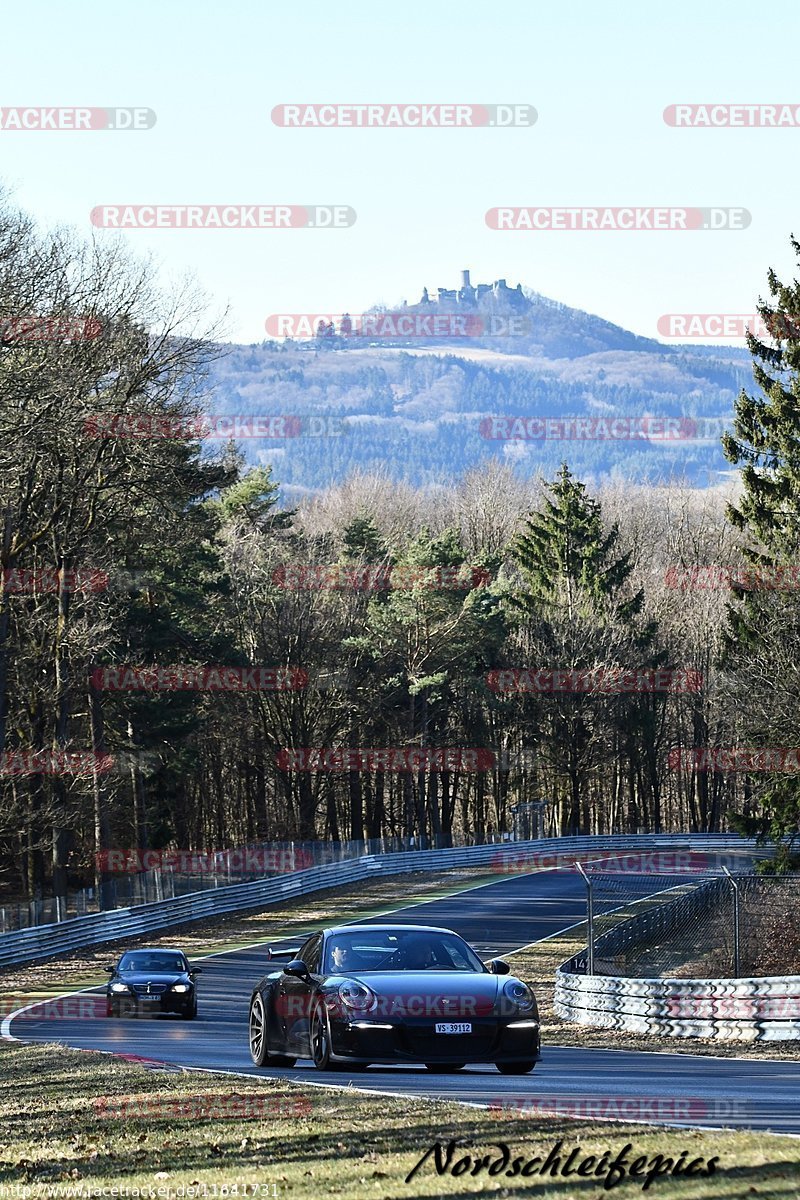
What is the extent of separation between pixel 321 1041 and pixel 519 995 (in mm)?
1819

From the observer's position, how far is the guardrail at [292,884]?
39.6m

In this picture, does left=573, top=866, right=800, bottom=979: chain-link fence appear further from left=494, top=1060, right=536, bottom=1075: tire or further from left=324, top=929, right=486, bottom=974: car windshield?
left=494, top=1060, right=536, bottom=1075: tire

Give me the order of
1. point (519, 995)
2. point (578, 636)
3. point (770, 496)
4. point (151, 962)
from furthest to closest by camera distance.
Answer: point (578, 636) < point (770, 496) < point (151, 962) < point (519, 995)

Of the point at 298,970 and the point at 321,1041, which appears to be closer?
the point at 321,1041

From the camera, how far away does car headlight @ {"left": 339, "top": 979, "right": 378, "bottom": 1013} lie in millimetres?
14086

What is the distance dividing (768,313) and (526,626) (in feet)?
130

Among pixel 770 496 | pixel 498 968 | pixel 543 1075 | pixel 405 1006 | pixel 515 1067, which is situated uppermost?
pixel 770 496

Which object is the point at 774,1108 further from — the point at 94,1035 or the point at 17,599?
the point at 17,599

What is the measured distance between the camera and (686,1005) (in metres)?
22.4

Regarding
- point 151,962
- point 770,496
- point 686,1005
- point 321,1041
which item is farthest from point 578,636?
point 321,1041

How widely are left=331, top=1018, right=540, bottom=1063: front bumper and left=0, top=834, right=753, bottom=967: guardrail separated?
83.6 feet

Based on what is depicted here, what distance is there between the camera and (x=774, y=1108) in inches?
479

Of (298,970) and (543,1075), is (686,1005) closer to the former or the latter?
(543,1075)

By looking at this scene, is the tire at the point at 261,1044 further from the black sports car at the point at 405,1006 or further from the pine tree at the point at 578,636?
the pine tree at the point at 578,636
